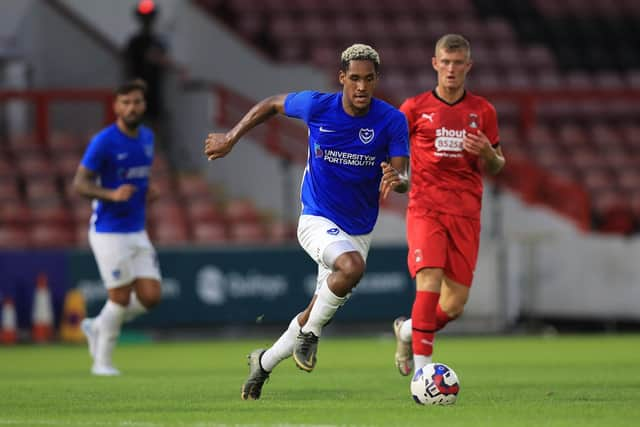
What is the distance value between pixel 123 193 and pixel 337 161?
3.23 m

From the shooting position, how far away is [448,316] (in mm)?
10383

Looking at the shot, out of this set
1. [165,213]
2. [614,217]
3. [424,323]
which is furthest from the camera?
[614,217]

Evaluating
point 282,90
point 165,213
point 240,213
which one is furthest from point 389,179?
point 282,90

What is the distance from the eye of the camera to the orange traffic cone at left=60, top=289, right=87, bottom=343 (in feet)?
60.0

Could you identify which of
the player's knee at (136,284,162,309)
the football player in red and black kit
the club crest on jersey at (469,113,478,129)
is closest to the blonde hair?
the football player in red and black kit

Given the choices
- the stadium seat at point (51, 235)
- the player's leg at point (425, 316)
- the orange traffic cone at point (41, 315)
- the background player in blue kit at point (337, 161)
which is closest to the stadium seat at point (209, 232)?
the stadium seat at point (51, 235)

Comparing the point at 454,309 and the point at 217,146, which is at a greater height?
the point at 217,146

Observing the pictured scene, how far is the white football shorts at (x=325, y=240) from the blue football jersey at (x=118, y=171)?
360 cm

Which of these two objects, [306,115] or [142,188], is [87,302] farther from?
[306,115]

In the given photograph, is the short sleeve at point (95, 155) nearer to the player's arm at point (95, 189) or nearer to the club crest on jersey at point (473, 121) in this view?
the player's arm at point (95, 189)

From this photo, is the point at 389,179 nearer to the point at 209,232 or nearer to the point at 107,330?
the point at 107,330

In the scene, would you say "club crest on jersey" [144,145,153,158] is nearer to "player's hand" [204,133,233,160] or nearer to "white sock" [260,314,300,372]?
"player's hand" [204,133,233,160]

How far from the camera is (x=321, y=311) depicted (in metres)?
8.65

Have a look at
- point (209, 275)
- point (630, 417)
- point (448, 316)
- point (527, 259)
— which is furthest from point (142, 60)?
point (630, 417)
